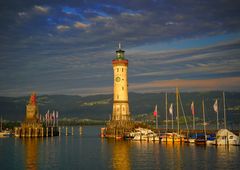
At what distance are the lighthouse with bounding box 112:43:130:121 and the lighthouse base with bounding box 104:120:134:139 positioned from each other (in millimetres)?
1524

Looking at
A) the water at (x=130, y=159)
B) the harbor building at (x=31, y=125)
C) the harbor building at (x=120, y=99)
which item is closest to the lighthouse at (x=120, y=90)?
the harbor building at (x=120, y=99)

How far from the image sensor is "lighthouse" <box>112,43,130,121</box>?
142 meters

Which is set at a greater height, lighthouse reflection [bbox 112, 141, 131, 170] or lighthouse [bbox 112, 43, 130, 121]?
lighthouse [bbox 112, 43, 130, 121]

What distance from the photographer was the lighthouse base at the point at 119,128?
137m

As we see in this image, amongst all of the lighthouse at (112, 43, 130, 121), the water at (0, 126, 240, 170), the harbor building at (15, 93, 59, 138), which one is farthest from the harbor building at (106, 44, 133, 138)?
the water at (0, 126, 240, 170)

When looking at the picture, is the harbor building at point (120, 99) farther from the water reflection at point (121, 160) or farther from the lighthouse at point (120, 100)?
the water reflection at point (121, 160)

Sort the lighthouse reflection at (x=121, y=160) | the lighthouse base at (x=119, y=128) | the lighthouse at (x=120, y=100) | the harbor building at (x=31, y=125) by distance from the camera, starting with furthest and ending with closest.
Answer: the harbor building at (x=31, y=125) → the lighthouse at (x=120, y=100) → the lighthouse base at (x=119, y=128) → the lighthouse reflection at (x=121, y=160)

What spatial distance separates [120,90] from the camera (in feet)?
468

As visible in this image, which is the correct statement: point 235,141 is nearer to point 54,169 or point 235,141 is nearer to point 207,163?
point 207,163

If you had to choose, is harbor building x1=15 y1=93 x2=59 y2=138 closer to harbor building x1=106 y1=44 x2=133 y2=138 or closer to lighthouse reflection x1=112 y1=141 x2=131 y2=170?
harbor building x1=106 y1=44 x2=133 y2=138

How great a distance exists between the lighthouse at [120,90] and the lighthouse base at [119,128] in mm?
1524

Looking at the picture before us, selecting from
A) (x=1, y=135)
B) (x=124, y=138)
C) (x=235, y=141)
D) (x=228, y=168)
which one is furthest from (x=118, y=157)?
(x=1, y=135)

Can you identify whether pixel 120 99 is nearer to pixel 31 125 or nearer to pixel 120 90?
pixel 120 90

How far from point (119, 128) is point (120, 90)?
13076 mm
